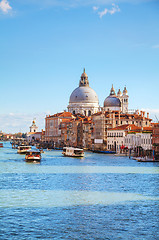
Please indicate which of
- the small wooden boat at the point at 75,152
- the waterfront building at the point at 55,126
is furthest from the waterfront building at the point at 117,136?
the waterfront building at the point at 55,126

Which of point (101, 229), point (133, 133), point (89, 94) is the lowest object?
point (101, 229)

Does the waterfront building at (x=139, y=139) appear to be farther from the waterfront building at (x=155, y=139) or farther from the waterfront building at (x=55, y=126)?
the waterfront building at (x=55, y=126)

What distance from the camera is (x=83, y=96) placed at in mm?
172875

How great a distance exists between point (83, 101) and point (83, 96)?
171 cm

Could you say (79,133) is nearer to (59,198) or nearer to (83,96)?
(83,96)

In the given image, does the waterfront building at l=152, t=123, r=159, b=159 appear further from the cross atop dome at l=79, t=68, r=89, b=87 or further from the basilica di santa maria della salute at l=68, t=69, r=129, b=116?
the cross atop dome at l=79, t=68, r=89, b=87

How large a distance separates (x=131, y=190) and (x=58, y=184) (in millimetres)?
5601

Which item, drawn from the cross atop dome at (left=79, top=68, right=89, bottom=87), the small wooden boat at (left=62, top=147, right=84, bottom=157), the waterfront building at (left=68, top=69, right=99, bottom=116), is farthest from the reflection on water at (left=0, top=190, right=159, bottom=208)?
the cross atop dome at (left=79, top=68, right=89, bottom=87)

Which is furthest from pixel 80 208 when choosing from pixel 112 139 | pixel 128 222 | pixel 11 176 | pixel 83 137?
pixel 83 137

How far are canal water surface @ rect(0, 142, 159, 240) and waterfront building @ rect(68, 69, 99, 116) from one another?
439 ft

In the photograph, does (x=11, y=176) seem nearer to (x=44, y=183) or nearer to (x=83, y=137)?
(x=44, y=183)

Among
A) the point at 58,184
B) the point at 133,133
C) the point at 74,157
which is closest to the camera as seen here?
the point at 58,184

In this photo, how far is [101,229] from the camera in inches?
810

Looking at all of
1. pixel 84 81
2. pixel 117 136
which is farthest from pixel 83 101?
pixel 117 136
